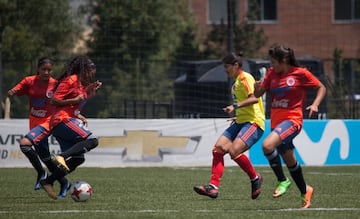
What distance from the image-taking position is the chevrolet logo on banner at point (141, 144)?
21.8 metres

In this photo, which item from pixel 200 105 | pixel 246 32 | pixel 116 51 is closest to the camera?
pixel 200 105

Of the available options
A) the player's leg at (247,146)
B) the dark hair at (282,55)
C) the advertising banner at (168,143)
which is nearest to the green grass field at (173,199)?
the player's leg at (247,146)

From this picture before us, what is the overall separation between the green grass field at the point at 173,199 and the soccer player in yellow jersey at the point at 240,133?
0.87 ft

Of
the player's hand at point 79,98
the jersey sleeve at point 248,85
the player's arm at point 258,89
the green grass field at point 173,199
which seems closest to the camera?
the green grass field at point 173,199

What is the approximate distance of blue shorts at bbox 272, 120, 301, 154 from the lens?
1111 centimetres

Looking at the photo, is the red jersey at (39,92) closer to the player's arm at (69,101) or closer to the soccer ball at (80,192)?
the player's arm at (69,101)

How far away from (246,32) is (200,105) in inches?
293

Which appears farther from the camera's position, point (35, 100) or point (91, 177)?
point (91, 177)

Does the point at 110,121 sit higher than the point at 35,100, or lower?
lower

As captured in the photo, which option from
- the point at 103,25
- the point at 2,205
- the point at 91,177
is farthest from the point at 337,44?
the point at 2,205

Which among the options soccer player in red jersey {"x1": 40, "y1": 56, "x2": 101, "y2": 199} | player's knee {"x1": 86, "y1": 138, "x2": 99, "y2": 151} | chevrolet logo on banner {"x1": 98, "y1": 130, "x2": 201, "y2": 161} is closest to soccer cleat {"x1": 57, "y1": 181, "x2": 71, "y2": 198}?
soccer player in red jersey {"x1": 40, "y1": 56, "x2": 101, "y2": 199}

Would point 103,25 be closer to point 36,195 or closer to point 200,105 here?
point 200,105

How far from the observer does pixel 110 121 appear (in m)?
21.9

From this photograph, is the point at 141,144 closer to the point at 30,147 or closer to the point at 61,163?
the point at 30,147
